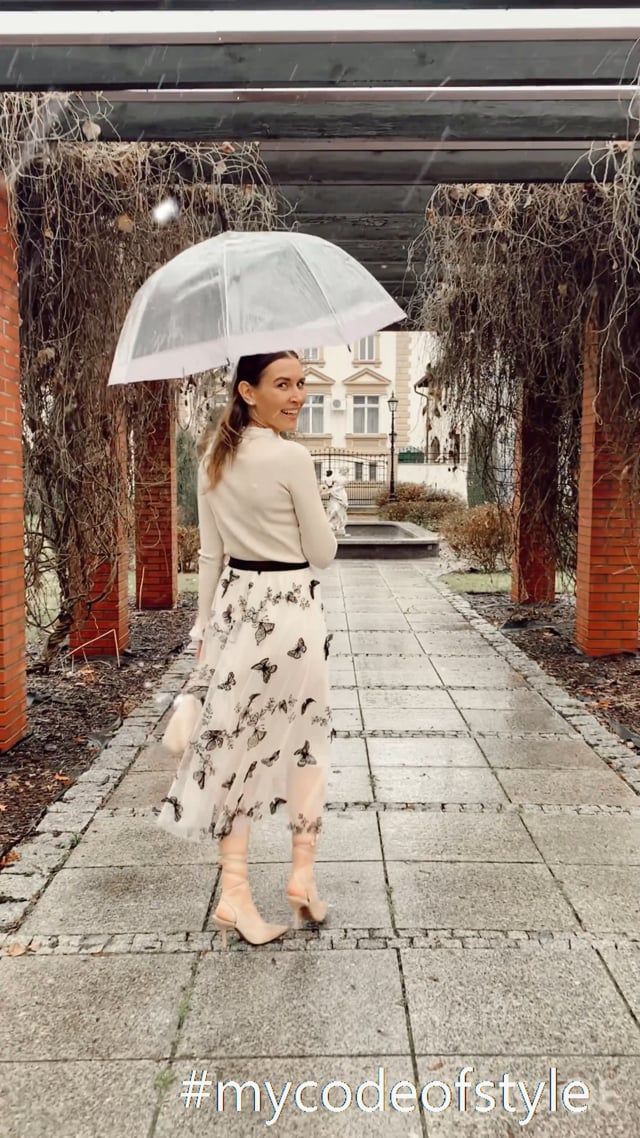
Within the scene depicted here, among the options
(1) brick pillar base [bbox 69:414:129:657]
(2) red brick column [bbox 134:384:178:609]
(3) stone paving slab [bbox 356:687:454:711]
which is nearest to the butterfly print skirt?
(3) stone paving slab [bbox 356:687:454:711]

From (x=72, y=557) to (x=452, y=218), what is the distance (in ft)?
10.6

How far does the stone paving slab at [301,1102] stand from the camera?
173 cm

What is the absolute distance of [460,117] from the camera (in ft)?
13.4

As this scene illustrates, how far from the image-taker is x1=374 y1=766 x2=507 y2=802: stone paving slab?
3.56 metres

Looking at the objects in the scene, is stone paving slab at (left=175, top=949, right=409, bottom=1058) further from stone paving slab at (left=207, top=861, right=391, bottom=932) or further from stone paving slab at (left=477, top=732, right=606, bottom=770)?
stone paving slab at (left=477, top=732, right=606, bottom=770)

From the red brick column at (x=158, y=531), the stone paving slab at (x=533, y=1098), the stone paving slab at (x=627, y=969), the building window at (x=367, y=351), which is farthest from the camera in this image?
the building window at (x=367, y=351)

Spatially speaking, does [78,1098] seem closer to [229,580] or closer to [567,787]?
[229,580]

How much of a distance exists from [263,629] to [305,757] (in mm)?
429

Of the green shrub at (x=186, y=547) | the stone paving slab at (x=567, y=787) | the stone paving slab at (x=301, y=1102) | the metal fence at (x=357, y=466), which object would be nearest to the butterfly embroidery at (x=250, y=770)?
the stone paving slab at (x=301, y=1102)

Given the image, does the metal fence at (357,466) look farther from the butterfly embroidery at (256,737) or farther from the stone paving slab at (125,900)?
the butterfly embroidery at (256,737)

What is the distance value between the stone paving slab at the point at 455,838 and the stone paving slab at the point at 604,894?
6.9 inches

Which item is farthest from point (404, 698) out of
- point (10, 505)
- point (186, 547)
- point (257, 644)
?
point (186, 547)

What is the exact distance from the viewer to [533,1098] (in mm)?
1815

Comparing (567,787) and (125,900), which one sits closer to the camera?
(125,900)
